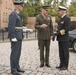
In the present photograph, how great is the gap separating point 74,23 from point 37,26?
47.7 feet

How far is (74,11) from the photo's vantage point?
76.0 meters

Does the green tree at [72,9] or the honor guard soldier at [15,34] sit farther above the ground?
the green tree at [72,9]

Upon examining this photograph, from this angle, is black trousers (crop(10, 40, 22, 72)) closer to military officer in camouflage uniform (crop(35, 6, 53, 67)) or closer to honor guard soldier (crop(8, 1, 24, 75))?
honor guard soldier (crop(8, 1, 24, 75))

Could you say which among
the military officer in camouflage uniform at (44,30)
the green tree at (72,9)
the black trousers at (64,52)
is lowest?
the black trousers at (64,52)

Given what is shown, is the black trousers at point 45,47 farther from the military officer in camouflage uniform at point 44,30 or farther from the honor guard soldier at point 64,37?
the honor guard soldier at point 64,37

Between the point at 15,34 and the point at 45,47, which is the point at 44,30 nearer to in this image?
the point at 45,47

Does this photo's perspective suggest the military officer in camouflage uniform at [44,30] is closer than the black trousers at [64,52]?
No

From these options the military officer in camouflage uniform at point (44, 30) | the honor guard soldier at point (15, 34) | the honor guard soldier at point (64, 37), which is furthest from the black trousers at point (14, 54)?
the honor guard soldier at point (64, 37)

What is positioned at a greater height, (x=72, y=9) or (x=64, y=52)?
(x=72, y=9)

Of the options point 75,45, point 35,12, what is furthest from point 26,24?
point 75,45

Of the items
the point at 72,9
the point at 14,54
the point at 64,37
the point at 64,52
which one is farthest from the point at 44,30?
the point at 72,9

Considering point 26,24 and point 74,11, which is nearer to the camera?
point 26,24

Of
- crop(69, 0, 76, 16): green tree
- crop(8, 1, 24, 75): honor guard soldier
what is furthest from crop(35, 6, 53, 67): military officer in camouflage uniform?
crop(69, 0, 76, 16): green tree

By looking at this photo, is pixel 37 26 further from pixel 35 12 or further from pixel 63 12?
pixel 35 12
